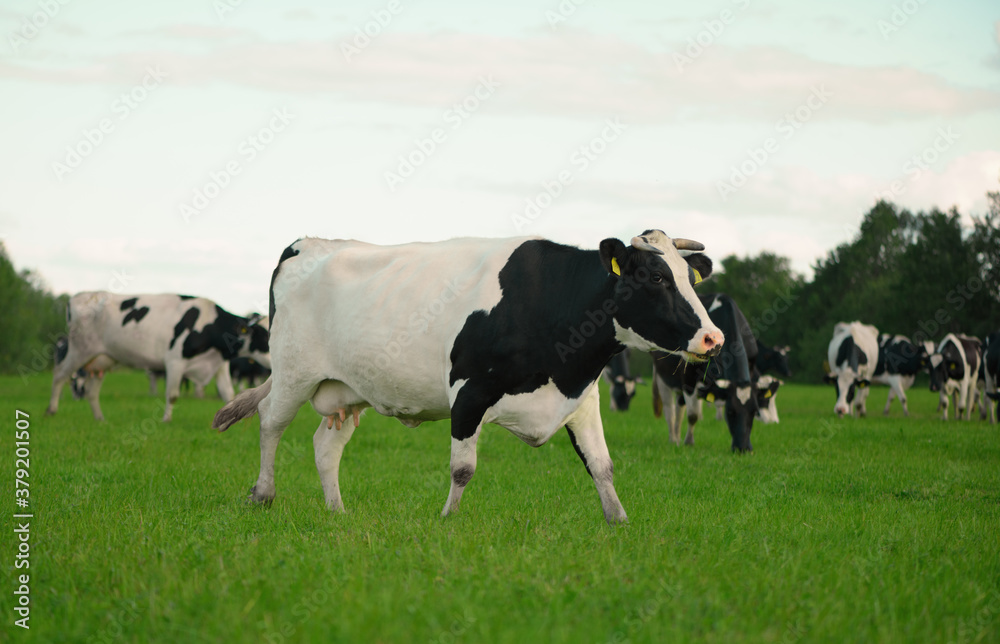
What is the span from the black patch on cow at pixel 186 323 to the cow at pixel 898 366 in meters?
18.8

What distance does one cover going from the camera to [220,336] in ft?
64.0

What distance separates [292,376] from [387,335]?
139 centimetres

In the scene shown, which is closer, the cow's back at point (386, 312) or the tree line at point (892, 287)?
the cow's back at point (386, 312)

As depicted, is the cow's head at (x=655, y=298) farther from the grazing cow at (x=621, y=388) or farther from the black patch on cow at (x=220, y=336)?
the grazing cow at (x=621, y=388)

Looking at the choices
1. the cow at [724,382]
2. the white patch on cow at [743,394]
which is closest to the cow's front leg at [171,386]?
the cow at [724,382]

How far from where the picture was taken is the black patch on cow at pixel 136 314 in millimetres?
19000

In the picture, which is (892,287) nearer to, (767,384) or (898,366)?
Answer: (898,366)

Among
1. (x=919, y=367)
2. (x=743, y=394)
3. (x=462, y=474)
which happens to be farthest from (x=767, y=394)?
(x=919, y=367)

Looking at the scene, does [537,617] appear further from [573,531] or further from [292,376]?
[292,376]

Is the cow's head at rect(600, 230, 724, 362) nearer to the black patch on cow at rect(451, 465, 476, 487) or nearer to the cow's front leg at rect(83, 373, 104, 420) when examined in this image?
the black patch on cow at rect(451, 465, 476, 487)

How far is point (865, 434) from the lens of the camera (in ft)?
52.1

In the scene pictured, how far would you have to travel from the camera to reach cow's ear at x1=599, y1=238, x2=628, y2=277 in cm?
645

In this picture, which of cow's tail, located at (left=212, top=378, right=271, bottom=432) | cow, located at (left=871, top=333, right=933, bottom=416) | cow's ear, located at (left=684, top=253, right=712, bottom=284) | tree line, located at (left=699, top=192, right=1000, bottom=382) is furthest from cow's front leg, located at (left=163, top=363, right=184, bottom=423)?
tree line, located at (left=699, top=192, right=1000, bottom=382)

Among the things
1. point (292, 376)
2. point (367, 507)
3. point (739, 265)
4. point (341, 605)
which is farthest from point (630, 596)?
point (739, 265)
